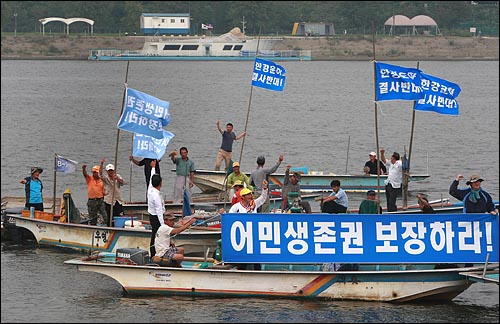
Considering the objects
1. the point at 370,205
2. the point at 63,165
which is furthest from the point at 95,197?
the point at 370,205

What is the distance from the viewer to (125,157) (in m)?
50.7

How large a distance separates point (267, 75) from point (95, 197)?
747 centimetres

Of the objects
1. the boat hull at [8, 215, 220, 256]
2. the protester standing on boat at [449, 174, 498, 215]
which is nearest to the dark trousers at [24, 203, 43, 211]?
the boat hull at [8, 215, 220, 256]

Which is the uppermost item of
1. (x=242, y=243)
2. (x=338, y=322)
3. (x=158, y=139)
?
(x=158, y=139)

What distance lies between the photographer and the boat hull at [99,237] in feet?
79.4

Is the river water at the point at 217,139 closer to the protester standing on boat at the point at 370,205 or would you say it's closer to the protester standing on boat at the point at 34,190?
the protester standing on boat at the point at 34,190

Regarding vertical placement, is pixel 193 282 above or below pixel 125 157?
below

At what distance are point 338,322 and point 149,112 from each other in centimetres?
622

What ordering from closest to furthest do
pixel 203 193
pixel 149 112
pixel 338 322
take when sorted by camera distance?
pixel 338 322, pixel 149 112, pixel 203 193

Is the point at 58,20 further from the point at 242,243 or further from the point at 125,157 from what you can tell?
the point at 242,243

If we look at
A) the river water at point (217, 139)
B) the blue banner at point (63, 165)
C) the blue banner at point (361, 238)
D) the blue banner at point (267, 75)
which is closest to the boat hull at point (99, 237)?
the river water at point (217, 139)

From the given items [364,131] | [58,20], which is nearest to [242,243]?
[364,131]

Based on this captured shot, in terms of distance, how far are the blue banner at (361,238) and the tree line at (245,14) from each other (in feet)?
532

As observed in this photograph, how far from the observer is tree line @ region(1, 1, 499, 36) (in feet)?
606
